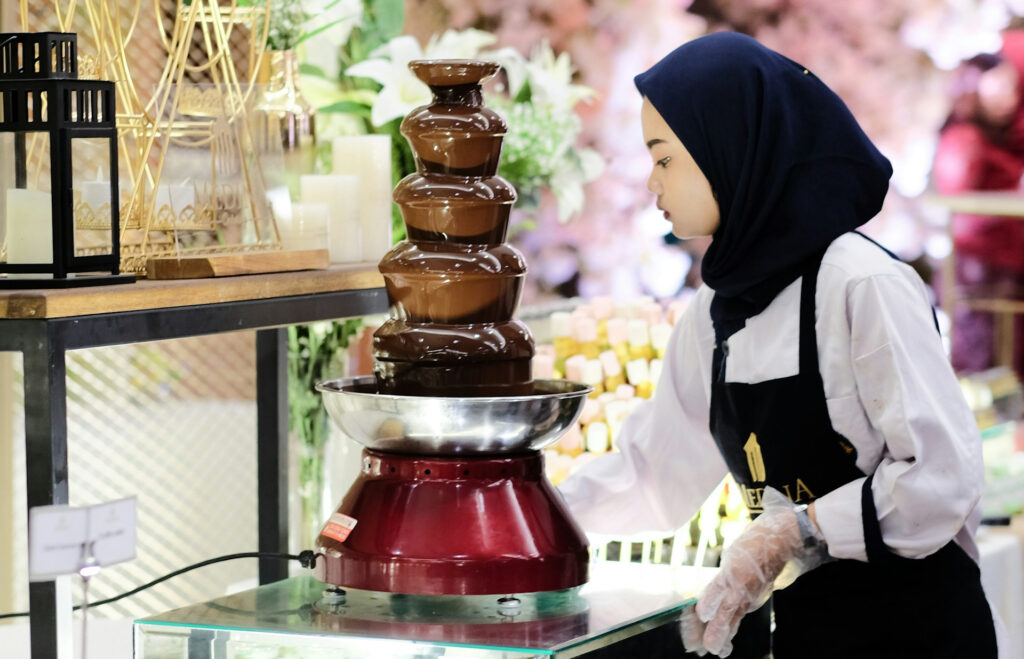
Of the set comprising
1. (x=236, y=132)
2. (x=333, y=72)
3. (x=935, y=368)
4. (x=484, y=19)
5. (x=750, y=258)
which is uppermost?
(x=484, y=19)

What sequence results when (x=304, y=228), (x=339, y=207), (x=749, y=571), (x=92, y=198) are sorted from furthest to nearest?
(x=339, y=207) → (x=304, y=228) → (x=749, y=571) → (x=92, y=198)

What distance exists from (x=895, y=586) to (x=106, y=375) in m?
1.79

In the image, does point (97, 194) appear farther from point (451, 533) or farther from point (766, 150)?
point (766, 150)

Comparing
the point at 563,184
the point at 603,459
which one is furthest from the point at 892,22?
the point at 603,459

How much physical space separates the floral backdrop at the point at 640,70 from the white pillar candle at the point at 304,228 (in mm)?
2256

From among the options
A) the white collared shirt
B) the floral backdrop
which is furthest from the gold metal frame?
the floral backdrop

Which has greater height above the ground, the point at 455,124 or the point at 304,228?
the point at 455,124

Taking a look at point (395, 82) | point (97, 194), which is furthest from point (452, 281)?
point (395, 82)

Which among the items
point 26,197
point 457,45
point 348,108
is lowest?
point 26,197

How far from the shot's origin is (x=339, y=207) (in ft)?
6.64

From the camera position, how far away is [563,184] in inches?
106

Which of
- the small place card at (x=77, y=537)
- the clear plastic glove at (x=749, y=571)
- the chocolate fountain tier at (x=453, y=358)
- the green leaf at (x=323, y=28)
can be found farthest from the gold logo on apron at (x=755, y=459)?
the green leaf at (x=323, y=28)

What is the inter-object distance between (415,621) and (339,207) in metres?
0.78

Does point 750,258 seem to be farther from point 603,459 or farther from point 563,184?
point 563,184
